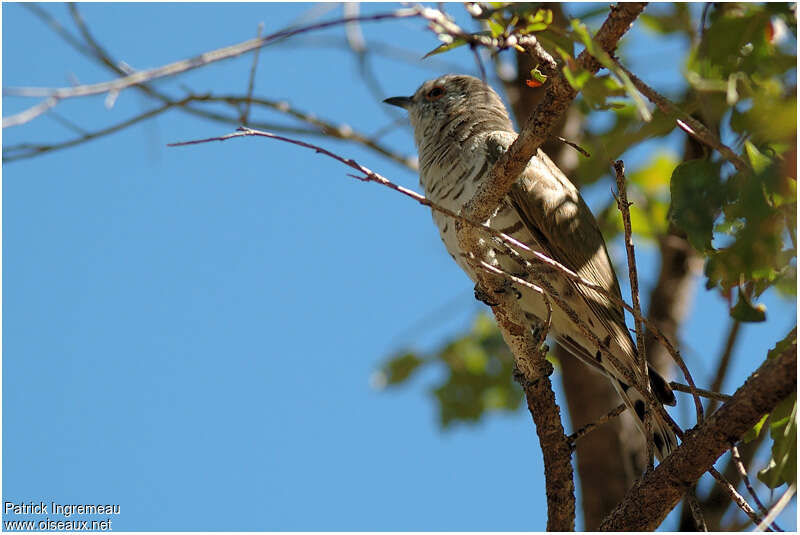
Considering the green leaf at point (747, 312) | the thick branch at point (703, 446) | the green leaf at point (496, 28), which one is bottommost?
the thick branch at point (703, 446)

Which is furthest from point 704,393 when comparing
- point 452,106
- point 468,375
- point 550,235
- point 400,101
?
point 468,375

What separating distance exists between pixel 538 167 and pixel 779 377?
82.1 inches

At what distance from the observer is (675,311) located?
5719 mm

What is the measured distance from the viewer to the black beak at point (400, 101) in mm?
5539

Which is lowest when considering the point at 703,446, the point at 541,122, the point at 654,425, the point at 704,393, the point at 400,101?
the point at 703,446

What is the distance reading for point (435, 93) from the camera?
17.5ft

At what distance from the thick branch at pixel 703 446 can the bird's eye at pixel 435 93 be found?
320 centimetres

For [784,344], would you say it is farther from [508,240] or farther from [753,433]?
[508,240]

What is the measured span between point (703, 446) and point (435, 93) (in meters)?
3.37

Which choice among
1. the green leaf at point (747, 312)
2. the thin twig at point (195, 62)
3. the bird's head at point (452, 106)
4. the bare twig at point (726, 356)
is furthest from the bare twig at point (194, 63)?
the bare twig at point (726, 356)

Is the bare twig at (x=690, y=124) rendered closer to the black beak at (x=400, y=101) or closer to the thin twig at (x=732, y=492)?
the thin twig at (x=732, y=492)

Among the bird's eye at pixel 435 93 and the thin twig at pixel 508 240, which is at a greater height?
the bird's eye at pixel 435 93

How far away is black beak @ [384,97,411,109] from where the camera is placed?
5539mm

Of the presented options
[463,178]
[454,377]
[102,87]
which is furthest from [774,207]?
[454,377]
